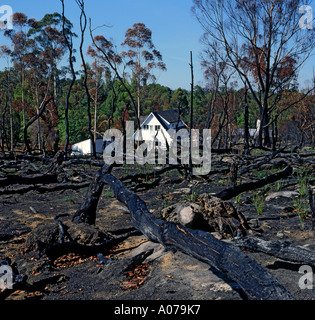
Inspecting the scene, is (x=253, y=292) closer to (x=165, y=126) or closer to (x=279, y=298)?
(x=279, y=298)

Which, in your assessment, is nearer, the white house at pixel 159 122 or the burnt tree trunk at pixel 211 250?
the burnt tree trunk at pixel 211 250

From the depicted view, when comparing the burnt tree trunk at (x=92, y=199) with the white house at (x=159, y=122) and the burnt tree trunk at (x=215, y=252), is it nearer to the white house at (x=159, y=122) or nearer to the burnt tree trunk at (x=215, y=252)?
the burnt tree trunk at (x=215, y=252)

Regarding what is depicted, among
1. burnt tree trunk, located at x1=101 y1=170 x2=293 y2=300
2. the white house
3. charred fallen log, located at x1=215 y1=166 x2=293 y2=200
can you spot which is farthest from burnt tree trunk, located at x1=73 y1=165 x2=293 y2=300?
the white house

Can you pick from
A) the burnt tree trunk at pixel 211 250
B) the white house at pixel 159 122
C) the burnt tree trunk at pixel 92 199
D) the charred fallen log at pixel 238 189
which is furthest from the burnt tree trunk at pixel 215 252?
the white house at pixel 159 122

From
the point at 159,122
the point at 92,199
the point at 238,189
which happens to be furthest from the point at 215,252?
the point at 159,122

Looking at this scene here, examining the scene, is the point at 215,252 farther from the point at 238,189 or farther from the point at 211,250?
the point at 238,189

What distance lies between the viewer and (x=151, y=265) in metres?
4.27

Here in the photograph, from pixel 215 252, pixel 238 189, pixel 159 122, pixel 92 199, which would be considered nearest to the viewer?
pixel 215 252

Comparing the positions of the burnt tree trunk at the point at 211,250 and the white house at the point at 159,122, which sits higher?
the white house at the point at 159,122

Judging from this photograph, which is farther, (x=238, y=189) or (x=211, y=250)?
(x=238, y=189)

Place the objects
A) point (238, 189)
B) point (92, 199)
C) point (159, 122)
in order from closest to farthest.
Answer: point (92, 199) < point (238, 189) < point (159, 122)

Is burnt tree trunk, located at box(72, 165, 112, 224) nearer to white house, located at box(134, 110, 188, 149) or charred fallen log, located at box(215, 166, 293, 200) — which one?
charred fallen log, located at box(215, 166, 293, 200)
